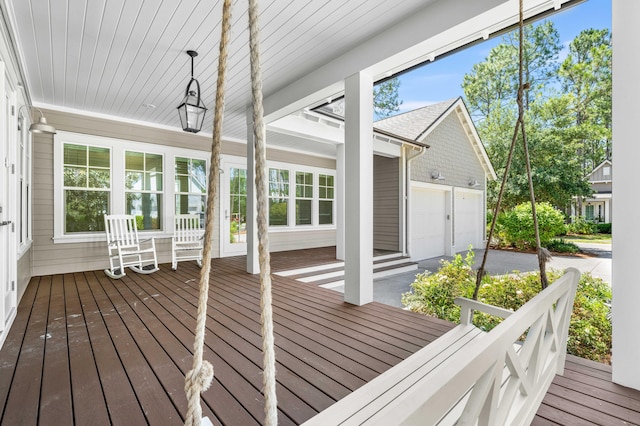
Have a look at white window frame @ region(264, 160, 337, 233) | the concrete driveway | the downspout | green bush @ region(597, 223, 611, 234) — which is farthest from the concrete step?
green bush @ region(597, 223, 611, 234)

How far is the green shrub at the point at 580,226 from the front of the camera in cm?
810

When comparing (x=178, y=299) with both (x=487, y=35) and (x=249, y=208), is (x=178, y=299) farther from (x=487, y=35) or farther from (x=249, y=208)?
(x=487, y=35)

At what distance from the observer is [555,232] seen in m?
7.49

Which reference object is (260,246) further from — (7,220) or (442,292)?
(442,292)

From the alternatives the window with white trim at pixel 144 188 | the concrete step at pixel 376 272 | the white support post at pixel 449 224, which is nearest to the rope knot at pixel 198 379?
the concrete step at pixel 376 272

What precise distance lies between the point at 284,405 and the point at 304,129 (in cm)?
474

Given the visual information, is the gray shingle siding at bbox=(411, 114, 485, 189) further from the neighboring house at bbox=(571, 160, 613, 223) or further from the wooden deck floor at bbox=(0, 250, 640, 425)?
the wooden deck floor at bbox=(0, 250, 640, 425)

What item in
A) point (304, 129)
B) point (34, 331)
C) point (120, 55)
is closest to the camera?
point (34, 331)

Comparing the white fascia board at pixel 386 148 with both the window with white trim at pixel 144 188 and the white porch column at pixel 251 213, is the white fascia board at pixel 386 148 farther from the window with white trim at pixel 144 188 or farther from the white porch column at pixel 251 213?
the window with white trim at pixel 144 188

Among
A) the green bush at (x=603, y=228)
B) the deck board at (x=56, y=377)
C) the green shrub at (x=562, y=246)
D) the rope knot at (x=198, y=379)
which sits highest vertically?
the rope knot at (x=198, y=379)

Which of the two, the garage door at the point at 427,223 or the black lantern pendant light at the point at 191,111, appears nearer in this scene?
the black lantern pendant light at the point at 191,111

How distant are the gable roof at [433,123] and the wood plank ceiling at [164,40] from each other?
15.8ft

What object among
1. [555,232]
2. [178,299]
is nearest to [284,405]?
[178,299]

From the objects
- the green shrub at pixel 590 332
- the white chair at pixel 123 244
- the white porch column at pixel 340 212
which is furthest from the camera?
the white porch column at pixel 340 212
